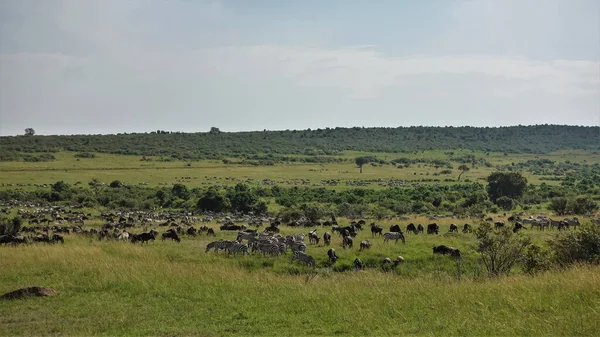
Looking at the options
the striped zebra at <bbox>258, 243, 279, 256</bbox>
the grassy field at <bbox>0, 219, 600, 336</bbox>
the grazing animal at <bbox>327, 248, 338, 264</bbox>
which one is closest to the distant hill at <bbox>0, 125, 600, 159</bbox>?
the striped zebra at <bbox>258, 243, 279, 256</bbox>

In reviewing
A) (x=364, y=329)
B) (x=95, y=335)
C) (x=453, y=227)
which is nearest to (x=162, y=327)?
(x=95, y=335)

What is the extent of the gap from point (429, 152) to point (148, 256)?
147916 millimetres

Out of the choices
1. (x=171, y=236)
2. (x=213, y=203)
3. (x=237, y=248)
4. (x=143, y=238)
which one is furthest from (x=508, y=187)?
(x=143, y=238)

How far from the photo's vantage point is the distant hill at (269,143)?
13725 centimetres

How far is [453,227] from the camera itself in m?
34.4

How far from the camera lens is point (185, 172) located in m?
97.5

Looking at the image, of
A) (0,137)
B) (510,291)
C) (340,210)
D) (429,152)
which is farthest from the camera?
(429,152)

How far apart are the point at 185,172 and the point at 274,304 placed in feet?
284

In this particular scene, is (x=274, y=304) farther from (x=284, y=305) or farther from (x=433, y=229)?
(x=433, y=229)

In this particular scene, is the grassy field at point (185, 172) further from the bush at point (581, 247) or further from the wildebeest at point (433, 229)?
the bush at point (581, 247)

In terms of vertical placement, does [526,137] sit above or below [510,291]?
above

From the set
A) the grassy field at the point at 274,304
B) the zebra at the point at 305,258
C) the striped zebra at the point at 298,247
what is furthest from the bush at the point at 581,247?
the striped zebra at the point at 298,247

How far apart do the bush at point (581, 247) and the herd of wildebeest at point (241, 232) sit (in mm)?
4610

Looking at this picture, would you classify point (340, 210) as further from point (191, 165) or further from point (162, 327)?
point (191, 165)
